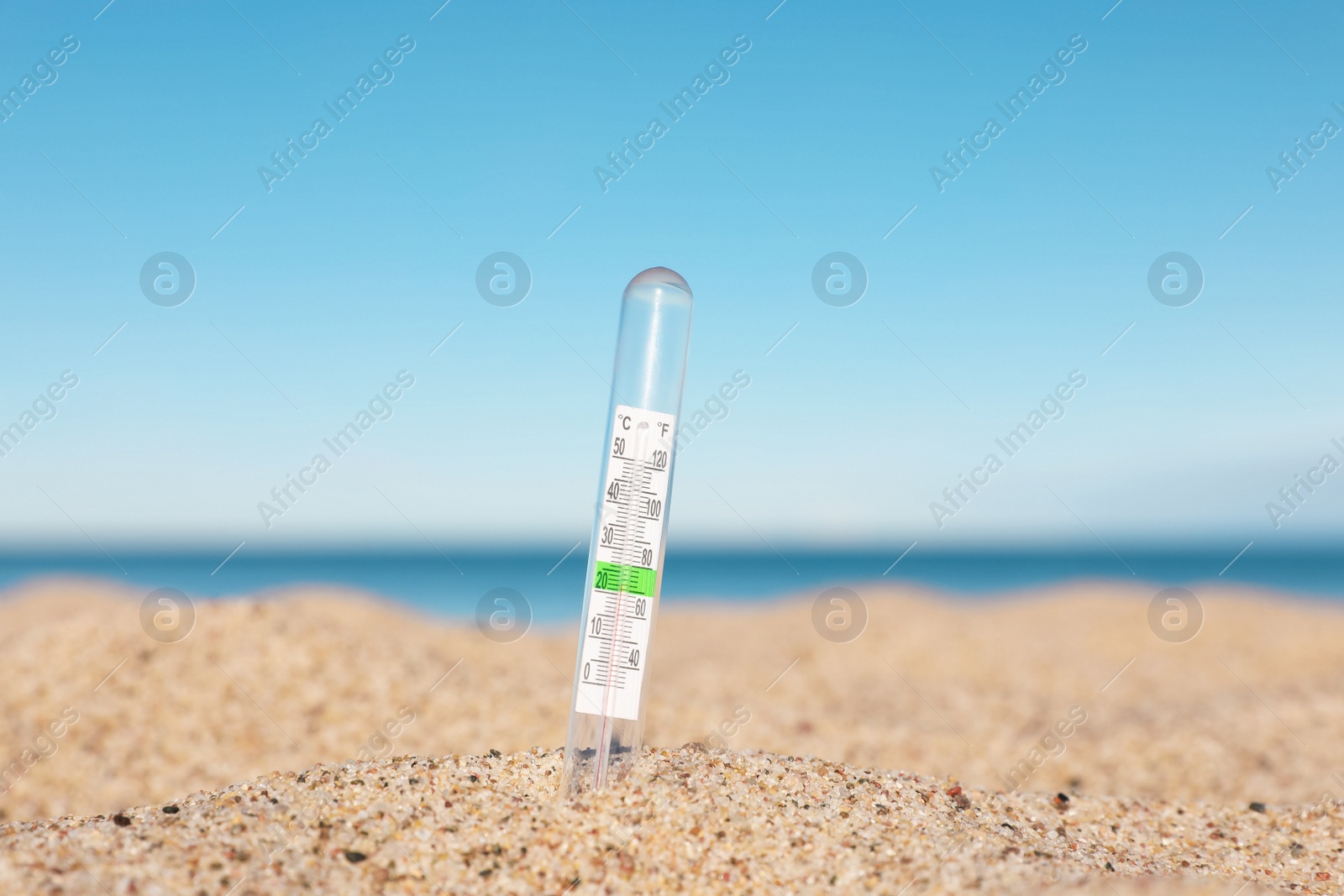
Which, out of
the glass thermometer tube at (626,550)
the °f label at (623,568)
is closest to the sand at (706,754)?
the glass thermometer tube at (626,550)

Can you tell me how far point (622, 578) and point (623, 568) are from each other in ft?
0.14

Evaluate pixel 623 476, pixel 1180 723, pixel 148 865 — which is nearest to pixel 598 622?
pixel 623 476

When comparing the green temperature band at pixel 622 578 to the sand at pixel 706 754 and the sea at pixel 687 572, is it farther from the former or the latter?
the sea at pixel 687 572

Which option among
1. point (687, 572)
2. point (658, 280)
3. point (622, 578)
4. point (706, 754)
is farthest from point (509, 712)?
point (687, 572)

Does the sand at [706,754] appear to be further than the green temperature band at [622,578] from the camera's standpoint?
No

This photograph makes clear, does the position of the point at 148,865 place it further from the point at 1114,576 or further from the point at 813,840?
the point at 1114,576

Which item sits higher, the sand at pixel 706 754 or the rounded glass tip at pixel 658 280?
the rounded glass tip at pixel 658 280

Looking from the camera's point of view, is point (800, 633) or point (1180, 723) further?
point (800, 633)

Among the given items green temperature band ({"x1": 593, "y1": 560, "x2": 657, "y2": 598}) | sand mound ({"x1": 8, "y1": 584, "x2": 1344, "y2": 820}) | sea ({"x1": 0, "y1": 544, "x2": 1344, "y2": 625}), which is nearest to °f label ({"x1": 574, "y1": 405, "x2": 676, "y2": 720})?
green temperature band ({"x1": 593, "y1": 560, "x2": 657, "y2": 598})

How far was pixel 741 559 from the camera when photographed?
187ft

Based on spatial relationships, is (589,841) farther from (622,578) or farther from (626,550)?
(626,550)

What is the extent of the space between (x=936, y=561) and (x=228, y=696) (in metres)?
55.2

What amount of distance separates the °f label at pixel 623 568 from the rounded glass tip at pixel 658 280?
1.75 feet

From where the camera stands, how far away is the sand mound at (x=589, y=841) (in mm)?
3107
